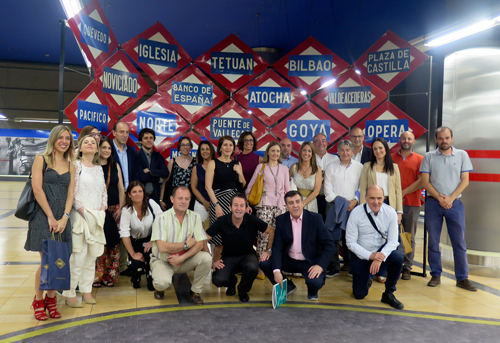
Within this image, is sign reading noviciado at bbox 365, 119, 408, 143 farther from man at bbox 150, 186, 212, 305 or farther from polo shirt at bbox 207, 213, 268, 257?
man at bbox 150, 186, 212, 305

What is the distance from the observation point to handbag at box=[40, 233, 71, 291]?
2.97 m

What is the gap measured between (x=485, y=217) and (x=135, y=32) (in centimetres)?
746

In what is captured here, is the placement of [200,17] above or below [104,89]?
above

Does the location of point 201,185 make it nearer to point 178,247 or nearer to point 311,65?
point 178,247

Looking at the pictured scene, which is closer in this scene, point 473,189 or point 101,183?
point 101,183

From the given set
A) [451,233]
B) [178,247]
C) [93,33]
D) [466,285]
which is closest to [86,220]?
[178,247]

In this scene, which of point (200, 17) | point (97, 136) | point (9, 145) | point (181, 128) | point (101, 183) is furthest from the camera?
point (9, 145)

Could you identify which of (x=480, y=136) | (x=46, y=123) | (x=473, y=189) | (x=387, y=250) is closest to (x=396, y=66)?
(x=480, y=136)

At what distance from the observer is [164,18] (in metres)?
7.62

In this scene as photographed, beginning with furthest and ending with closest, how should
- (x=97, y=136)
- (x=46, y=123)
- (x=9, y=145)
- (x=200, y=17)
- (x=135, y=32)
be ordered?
(x=9, y=145)
(x=46, y=123)
(x=135, y=32)
(x=200, y=17)
(x=97, y=136)

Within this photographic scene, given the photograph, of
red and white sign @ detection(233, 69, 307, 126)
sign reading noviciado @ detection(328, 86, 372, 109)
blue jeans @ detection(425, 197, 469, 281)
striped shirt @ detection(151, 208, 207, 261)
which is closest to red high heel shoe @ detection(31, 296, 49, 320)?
striped shirt @ detection(151, 208, 207, 261)

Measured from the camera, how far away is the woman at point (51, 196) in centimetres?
303

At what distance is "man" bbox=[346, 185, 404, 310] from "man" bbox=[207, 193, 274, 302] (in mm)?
848

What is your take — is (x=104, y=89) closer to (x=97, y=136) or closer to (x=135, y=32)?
(x=97, y=136)
